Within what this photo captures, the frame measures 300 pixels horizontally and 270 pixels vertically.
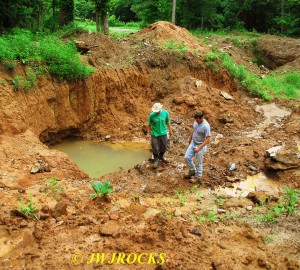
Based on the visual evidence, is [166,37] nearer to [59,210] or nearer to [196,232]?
[59,210]

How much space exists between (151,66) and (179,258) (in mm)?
9965

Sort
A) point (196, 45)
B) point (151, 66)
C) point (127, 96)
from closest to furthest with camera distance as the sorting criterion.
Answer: point (127, 96)
point (151, 66)
point (196, 45)

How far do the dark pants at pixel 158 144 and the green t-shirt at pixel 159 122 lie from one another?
13 centimetres

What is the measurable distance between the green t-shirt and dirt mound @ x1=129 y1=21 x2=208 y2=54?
7.23m

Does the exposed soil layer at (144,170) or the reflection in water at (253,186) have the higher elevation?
the exposed soil layer at (144,170)

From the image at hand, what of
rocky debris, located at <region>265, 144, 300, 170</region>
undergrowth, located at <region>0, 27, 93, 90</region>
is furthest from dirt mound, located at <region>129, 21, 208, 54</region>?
rocky debris, located at <region>265, 144, 300, 170</region>

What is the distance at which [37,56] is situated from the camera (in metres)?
10.0

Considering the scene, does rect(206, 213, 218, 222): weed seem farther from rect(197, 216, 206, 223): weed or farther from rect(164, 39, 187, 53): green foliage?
rect(164, 39, 187, 53): green foliage

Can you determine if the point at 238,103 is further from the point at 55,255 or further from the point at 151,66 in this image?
the point at 55,255

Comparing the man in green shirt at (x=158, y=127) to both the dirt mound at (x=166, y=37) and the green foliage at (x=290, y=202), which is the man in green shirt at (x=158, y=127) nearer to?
the green foliage at (x=290, y=202)

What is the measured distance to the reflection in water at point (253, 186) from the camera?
7.24 metres

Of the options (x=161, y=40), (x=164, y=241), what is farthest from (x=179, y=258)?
(x=161, y=40)

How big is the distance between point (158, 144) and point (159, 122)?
66 cm

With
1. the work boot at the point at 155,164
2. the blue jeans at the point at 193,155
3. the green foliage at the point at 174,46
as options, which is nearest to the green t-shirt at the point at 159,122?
the work boot at the point at 155,164
